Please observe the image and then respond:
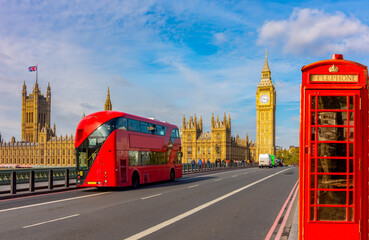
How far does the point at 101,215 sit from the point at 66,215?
3.47 ft

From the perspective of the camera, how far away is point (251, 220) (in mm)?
10914

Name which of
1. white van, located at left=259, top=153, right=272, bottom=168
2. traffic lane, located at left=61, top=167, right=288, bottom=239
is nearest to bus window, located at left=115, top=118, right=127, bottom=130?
traffic lane, located at left=61, top=167, right=288, bottom=239

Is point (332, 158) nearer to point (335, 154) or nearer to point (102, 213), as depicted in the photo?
point (335, 154)

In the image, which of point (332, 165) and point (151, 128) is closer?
point (332, 165)

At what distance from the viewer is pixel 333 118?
6949 millimetres

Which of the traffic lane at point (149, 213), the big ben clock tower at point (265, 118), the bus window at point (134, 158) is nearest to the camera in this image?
the traffic lane at point (149, 213)

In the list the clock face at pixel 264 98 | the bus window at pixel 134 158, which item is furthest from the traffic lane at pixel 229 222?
the clock face at pixel 264 98

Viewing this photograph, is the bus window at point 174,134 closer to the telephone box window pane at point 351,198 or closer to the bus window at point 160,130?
the bus window at point 160,130

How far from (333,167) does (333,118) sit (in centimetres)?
88

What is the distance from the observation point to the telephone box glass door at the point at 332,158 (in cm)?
688

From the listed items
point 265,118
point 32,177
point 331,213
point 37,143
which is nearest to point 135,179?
point 32,177

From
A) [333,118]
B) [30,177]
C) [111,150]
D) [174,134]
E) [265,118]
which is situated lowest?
[30,177]

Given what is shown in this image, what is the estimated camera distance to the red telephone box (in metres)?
6.88

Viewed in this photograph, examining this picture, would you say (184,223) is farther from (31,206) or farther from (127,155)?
(127,155)
